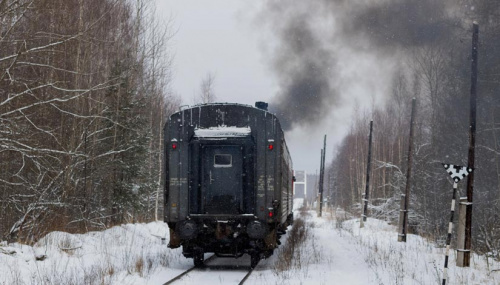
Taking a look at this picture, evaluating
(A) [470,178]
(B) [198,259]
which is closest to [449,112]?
(A) [470,178]

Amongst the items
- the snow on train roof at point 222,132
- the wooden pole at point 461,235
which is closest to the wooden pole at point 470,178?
the wooden pole at point 461,235

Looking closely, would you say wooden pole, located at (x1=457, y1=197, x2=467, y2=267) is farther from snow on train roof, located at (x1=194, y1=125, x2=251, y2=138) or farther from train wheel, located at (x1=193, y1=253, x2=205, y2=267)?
train wheel, located at (x1=193, y1=253, x2=205, y2=267)

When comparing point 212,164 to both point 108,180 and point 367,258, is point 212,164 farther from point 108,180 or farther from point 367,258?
point 108,180

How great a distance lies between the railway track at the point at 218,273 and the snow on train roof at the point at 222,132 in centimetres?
289

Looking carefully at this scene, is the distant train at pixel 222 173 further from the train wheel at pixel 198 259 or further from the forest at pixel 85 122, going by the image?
the forest at pixel 85 122

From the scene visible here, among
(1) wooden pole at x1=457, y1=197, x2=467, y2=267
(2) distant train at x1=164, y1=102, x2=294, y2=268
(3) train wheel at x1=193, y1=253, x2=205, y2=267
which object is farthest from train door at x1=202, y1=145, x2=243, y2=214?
(1) wooden pole at x1=457, y1=197, x2=467, y2=267

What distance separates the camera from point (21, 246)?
9906mm

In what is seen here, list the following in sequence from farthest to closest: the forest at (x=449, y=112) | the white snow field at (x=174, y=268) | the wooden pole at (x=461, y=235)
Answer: the forest at (x=449, y=112) < the wooden pole at (x=461, y=235) < the white snow field at (x=174, y=268)

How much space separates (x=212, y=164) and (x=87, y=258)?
364cm

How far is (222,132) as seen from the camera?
10625 millimetres

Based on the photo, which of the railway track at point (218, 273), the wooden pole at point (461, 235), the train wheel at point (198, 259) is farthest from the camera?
the wooden pole at point (461, 235)

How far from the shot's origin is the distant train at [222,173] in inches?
417

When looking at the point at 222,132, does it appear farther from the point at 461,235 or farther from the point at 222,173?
the point at 461,235

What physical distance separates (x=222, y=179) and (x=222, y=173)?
130 mm
